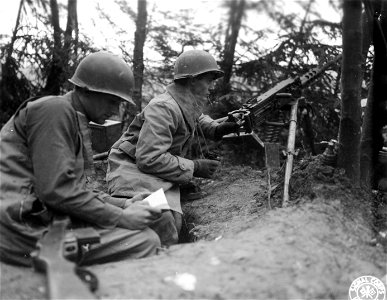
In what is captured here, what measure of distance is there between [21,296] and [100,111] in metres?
1.42

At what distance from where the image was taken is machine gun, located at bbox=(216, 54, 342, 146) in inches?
199

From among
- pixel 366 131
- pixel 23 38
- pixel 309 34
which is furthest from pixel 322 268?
pixel 23 38

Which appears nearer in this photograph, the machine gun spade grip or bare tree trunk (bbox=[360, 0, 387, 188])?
bare tree trunk (bbox=[360, 0, 387, 188])

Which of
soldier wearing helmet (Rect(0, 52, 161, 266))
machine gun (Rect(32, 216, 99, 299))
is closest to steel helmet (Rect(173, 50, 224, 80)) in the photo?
soldier wearing helmet (Rect(0, 52, 161, 266))

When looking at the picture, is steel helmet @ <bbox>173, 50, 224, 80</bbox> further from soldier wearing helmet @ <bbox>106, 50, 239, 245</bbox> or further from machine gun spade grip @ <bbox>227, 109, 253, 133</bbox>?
machine gun spade grip @ <bbox>227, 109, 253, 133</bbox>

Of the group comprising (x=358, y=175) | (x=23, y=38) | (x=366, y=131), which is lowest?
(x=358, y=175)

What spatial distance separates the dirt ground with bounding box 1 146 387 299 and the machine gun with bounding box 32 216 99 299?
0.46 ft

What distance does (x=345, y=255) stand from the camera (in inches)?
110

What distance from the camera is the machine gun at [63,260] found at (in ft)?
6.79

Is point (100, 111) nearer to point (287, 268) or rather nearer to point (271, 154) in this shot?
point (287, 268)

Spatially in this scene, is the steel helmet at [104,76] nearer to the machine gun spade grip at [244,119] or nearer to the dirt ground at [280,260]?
the dirt ground at [280,260]

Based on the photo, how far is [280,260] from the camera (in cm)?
258

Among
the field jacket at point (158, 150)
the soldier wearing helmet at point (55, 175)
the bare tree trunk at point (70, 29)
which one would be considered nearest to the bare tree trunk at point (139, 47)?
the bare tree trunk at point (70, 29)

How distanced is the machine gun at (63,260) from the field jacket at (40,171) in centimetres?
16
